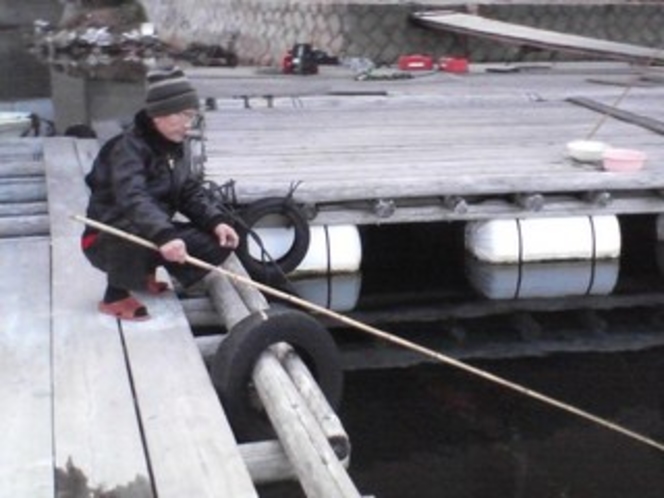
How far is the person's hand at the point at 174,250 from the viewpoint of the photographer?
4395 mm

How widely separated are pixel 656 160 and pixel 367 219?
6.51 feet

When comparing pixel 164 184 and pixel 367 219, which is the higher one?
pixel 164 184

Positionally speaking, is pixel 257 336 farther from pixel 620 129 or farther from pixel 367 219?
pixel 620 129

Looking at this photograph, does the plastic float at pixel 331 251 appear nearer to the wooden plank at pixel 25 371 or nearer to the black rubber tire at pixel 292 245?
the black rubber tire at pixel 292 245

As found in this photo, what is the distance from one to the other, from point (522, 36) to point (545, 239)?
15.2 ft

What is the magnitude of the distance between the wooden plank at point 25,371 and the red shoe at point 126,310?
26 cm

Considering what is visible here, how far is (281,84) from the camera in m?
10.2

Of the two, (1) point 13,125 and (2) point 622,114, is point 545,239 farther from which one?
(1) point 13,125

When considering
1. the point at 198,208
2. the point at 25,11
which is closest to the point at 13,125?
the point at 198,208

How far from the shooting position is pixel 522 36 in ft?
34.9

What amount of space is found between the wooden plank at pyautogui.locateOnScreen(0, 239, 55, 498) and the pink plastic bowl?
327 cm

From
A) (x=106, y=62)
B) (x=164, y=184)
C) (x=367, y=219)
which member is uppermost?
(x=164, y=184)

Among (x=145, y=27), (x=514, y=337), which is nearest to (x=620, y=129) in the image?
(x=514, y=337)

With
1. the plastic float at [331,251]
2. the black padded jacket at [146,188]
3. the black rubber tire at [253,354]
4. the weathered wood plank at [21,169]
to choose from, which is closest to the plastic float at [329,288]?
the plastic float at [331,251]
